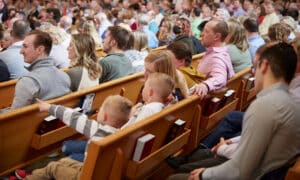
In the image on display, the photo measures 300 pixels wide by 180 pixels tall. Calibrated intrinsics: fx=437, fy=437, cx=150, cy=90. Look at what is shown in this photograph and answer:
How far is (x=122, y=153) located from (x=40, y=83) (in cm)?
122

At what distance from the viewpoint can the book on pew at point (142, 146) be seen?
234cm

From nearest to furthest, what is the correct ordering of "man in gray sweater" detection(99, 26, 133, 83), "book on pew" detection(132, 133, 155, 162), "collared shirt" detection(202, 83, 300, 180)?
1. "collared shirt" detection(202, 83, 300, 180)
2. "book on pew" detection(132, 133, 155, 162)
3. "man in gray sweater" detection(99, 26, 133, 83)

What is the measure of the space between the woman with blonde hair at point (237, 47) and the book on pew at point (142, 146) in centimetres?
249

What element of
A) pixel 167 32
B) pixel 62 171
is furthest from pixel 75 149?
pixel 167 32

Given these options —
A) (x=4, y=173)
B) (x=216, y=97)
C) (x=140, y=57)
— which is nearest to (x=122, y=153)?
(x=4, y=173)

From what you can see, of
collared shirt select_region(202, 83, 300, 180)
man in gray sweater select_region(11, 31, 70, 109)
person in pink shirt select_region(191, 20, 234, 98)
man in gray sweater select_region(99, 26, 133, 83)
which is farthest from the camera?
man in gray sweater select_region(99, 26, 133, 83)

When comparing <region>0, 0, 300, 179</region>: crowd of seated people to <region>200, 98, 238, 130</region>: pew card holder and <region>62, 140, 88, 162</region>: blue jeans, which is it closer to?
<region>200, 98, 238, 130</region>: pew card holder

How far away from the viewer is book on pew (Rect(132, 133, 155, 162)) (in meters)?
2.34

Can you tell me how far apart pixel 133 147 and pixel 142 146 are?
58 millimetres

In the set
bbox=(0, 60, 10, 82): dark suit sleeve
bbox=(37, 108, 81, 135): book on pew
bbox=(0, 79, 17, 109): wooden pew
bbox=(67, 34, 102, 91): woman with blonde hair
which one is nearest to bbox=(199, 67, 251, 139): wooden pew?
bbox=(67, 34, 102, 91): woman with blonde hair

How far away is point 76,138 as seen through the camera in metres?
3.30

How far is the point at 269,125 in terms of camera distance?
A: 1.97 m

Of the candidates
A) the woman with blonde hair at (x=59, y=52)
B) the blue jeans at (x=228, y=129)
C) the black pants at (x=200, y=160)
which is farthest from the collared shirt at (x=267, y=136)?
the woman with blonde hair at (x=59, y=52)

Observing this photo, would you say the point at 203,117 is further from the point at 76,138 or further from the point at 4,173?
the point at 4,173
